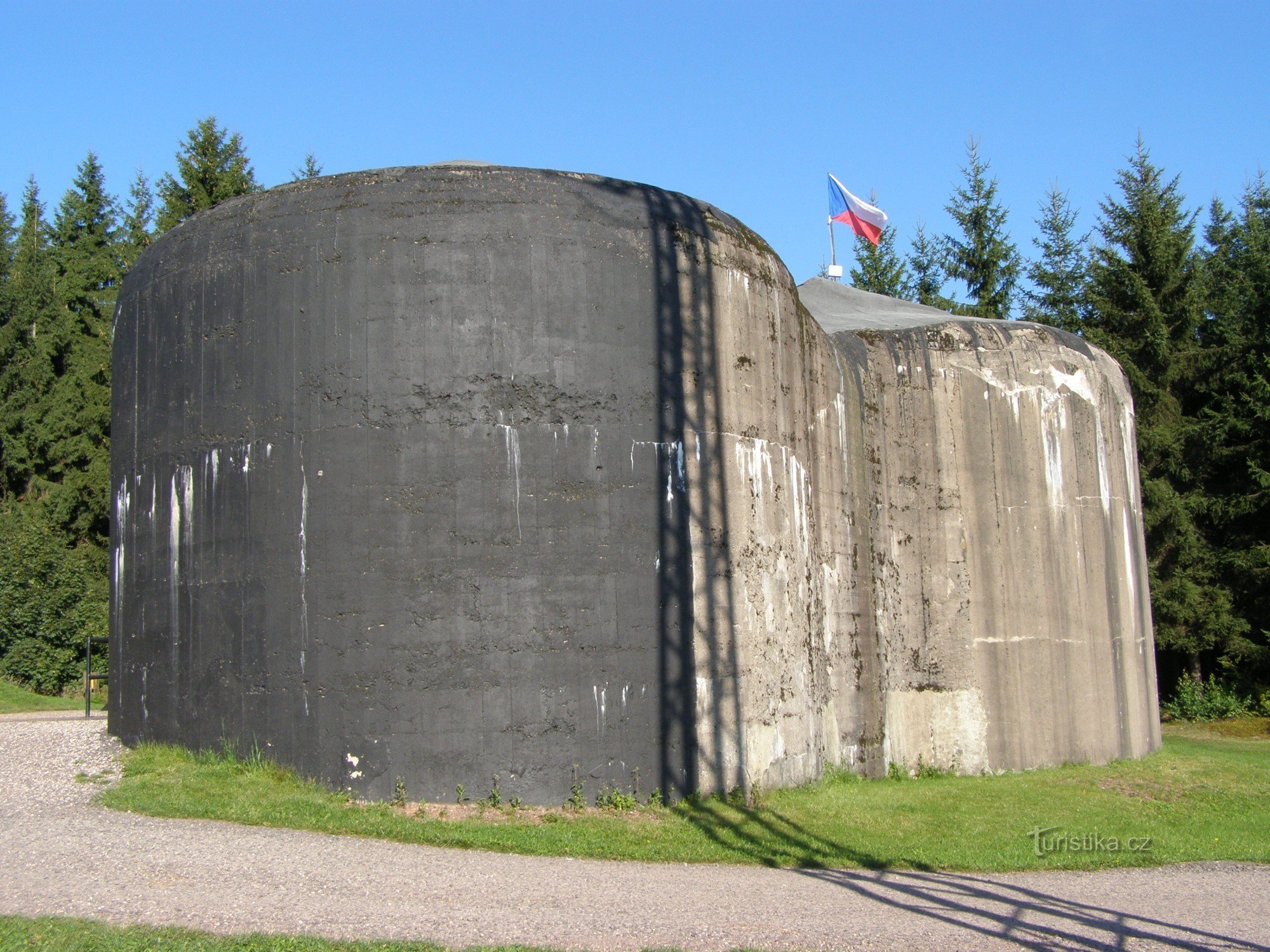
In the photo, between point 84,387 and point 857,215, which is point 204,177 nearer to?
point 84,387

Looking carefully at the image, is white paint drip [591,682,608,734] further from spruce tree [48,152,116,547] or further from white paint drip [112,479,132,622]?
spruce tree [48,152,116,547]

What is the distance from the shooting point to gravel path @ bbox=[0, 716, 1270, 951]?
311 inches

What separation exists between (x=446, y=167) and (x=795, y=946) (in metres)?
8.93

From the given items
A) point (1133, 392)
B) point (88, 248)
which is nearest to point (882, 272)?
point (1133, 392)

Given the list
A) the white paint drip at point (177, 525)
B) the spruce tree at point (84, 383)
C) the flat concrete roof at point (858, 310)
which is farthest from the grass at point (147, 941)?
the spruce tree at point (84, 383)

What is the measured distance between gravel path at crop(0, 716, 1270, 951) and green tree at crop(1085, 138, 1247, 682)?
2223 centimetres

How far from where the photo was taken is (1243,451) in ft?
107

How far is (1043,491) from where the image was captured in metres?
18.5

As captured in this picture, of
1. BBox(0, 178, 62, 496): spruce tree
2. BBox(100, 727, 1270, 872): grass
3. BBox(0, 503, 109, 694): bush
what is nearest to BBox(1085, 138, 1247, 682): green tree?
BBox(100, 727, 1270, 872): grass

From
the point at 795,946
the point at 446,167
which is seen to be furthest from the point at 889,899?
the point at 446,167

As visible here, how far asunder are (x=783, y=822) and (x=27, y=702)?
16221 millimetres

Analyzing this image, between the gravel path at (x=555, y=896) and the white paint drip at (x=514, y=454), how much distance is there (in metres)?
3.71

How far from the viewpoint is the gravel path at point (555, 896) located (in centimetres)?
789

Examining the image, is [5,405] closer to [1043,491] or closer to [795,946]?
[1043,491]
